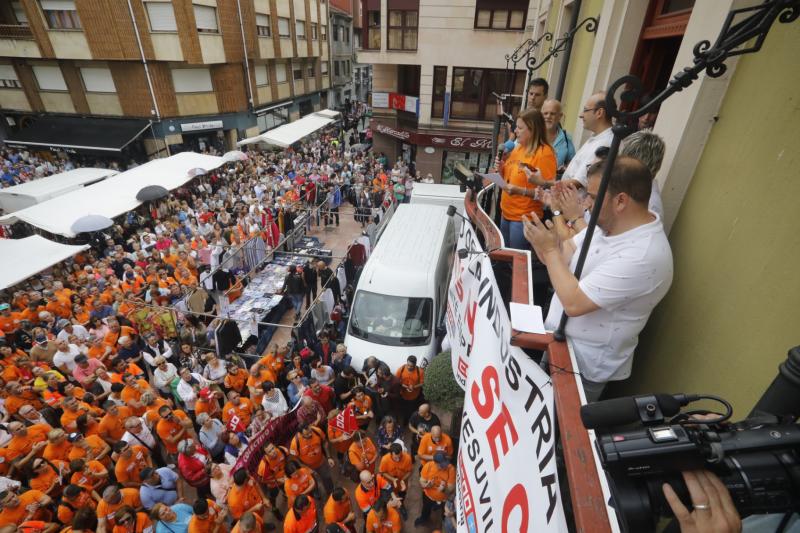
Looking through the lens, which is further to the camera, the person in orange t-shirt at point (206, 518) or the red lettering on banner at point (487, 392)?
the person in orange t-shirt at point (206, 518)

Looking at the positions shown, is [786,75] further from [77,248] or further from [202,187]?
[202,187]

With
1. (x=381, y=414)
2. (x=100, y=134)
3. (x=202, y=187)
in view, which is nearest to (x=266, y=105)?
(x=100, y=134)

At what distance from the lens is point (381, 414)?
770 cm

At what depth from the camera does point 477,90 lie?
2309 centimetres

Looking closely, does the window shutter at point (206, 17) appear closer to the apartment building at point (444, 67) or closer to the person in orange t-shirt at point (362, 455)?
the apartment building at point (444, 67)

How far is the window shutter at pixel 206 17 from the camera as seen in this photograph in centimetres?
2469

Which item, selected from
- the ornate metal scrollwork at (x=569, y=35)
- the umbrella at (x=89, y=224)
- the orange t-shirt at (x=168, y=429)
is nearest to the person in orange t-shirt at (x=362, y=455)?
the orange t-shirt at (x=168, y=429)

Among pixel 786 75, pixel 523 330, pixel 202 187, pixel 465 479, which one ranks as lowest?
pixel 202 187

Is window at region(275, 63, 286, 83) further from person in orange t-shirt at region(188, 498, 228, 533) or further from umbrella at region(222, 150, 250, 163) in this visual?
person in orange t-shirt at region(188, 498, 228, 533)

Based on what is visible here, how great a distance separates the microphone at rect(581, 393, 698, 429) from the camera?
4.74 ft

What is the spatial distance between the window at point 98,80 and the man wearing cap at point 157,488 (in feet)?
92.5

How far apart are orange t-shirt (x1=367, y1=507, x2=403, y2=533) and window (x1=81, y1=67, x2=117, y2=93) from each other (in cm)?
3043

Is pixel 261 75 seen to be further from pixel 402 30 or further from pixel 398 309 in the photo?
pixel 398 309

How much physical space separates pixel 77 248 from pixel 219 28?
20.9 meters
